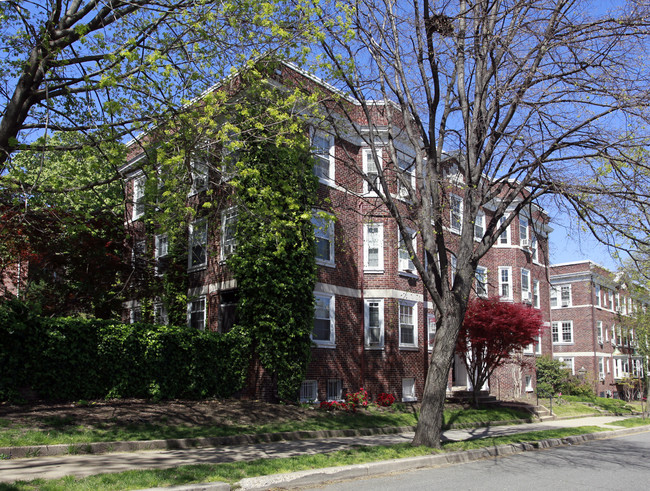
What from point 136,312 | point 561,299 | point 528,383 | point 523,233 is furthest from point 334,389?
point 561,299

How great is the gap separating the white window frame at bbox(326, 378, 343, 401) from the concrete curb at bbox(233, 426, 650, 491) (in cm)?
799

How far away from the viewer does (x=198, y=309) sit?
2105 centimetres

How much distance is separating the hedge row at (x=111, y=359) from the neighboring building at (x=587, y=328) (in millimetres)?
35973

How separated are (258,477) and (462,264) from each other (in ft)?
21.2

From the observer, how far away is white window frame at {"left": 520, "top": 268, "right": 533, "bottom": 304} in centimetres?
3228

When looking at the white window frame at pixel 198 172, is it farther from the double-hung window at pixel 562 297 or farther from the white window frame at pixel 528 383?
the double-hung window at pixel 562 297

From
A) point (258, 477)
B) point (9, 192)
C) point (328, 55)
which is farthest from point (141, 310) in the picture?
point (258, 477)

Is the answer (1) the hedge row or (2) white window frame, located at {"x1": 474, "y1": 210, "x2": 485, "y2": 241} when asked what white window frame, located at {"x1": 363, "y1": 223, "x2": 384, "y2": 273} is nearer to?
(1) the hedge row

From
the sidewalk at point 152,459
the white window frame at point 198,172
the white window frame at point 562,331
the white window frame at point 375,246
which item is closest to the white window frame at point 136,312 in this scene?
the white window frame at point 375,246

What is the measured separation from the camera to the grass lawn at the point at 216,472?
278 inches

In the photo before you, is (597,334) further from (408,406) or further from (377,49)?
(377,49)

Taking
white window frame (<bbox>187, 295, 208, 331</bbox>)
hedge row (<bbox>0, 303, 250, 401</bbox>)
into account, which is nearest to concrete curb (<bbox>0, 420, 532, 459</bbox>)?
hedge row (<bbox>0, 303, 250, 401</bbox>)

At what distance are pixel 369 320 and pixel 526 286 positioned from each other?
14.6 meters

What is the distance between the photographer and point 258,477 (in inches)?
319
